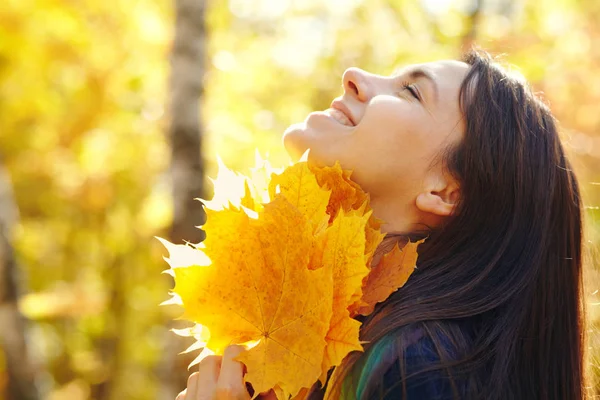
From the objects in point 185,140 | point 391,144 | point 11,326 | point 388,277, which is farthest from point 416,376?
point 11,326

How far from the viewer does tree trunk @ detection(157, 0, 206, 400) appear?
361 cm

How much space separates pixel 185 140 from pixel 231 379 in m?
2.27

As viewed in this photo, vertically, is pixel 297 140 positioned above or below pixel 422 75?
below

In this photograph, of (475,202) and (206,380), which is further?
(475,202)

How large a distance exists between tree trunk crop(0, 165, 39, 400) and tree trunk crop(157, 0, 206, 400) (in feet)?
6.31

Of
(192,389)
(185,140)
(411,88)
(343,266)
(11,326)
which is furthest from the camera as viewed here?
(11,326)

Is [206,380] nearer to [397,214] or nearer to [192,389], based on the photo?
[192,389]

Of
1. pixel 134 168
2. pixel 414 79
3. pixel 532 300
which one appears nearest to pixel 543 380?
pixel 532 300

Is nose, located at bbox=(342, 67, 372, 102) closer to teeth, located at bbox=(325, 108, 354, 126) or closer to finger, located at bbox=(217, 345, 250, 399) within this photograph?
teeth, located at bbox=(325, 108, 354, 126)

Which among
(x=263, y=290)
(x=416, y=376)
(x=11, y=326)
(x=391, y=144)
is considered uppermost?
(x=11, y=326)

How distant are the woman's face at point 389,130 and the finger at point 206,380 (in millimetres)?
631

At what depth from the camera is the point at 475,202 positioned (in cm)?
187

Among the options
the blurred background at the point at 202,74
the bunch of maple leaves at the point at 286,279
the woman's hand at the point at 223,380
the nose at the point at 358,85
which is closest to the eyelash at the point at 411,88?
the nose at the point at 358,85

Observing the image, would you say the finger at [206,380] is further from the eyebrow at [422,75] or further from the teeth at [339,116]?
the eyebrow at [422,75]
